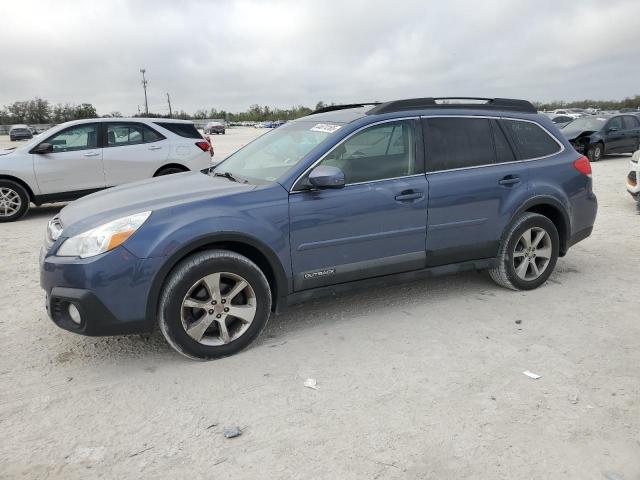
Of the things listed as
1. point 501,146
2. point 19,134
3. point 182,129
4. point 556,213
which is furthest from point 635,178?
point 19,134

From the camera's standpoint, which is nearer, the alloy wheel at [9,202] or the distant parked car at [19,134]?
the alloy wheel at [9,202]

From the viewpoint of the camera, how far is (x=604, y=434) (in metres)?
2.68

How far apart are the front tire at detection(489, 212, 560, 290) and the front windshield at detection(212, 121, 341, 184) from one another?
1.89 meters

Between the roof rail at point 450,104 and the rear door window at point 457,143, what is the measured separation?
147 millimetres

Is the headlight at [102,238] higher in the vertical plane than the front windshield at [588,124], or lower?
lower

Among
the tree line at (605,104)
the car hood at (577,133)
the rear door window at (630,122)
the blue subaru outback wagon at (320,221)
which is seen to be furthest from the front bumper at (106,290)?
the tree line at (605,104)

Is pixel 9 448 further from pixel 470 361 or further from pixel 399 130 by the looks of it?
pixel 399 130

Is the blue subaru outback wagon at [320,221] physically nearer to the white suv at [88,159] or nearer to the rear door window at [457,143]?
the rear door window at [457,143]

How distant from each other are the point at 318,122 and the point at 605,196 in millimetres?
7723

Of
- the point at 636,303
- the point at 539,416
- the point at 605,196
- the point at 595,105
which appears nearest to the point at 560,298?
the point at 636,303

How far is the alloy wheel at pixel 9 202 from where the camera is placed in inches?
332

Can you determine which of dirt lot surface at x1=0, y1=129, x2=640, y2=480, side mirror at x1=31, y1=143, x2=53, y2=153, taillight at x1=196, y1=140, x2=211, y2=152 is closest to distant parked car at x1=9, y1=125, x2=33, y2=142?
side mirror at x1=31, y1=143, x2=53, y2=153

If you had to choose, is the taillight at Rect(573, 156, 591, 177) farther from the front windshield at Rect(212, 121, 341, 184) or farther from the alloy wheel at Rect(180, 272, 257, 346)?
the alloy wheel at Rect(180, 272, 257, 346)

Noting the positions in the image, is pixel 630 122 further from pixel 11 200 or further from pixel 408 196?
pixel 11 200
